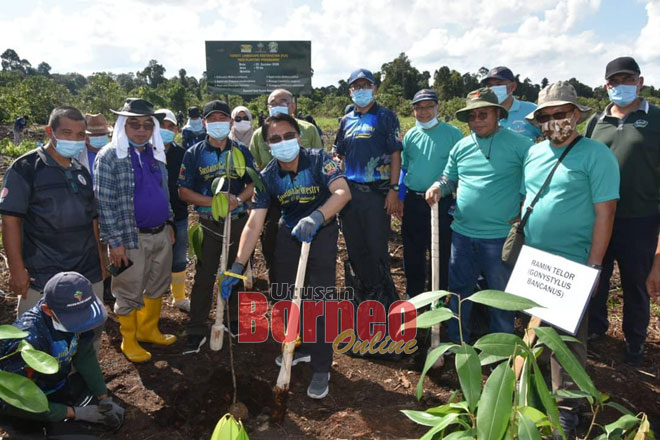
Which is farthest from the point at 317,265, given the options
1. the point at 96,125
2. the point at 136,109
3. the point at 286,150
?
the point at 96,125

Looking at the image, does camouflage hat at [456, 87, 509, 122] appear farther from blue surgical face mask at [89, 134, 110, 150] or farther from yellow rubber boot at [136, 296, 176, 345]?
blue surgical face mask at [89, 134, 110, 150]

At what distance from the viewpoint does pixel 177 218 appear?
14.6 feet

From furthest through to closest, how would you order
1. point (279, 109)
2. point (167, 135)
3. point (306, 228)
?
point (167, 135) → point (279, 109) → point (306, 228)

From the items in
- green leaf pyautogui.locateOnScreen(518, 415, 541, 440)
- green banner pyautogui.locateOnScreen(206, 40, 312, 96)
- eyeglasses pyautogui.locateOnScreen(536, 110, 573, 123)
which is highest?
green banner pyautogui.locateOnScreen(206, 40, 312, 96)

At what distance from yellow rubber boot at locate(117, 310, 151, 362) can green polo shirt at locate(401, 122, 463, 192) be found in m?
2.58

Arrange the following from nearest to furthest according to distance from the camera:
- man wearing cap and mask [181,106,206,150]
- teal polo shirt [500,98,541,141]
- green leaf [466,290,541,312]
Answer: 1. green leaf [466,290,541,312]
2. teal polo shirt [500,98,541,141]
3. man wearing cap and mask [181,106,206,150]

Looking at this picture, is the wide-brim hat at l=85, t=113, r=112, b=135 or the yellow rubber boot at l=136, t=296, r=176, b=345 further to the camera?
the wide-brim hat at l=85, t=113, r=112, b=135

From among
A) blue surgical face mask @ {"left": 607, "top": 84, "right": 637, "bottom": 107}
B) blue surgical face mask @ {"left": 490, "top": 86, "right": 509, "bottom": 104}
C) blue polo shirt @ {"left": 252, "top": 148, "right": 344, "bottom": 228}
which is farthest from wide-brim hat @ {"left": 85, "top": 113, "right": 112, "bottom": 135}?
blue surgical face mask @ {"left": 607, "top": 84, "right": 637, "bottom": 107}

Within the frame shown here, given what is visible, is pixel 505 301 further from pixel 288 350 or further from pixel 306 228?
pixel 288 350

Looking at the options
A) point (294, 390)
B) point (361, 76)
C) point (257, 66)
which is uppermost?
point (257, 66)

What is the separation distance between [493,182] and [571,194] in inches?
25.7

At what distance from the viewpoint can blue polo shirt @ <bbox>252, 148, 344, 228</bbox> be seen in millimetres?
3023

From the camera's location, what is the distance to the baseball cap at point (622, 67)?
3.10 m

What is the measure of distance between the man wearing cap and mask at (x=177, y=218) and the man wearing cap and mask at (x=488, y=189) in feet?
8.39
